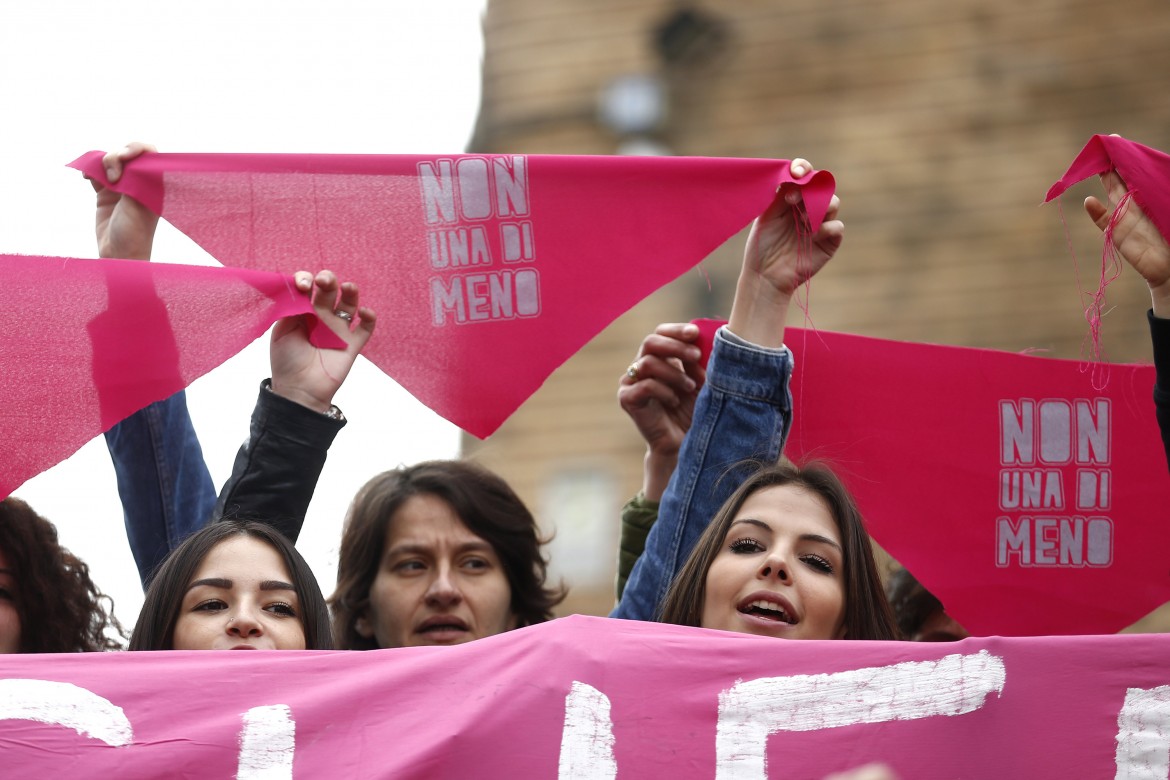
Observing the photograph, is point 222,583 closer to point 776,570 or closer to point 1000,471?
point 776,570

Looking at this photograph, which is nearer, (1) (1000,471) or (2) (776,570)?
(2) (776,570)

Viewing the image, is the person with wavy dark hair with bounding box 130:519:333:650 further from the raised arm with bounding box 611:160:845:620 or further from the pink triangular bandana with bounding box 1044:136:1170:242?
the pink triangular bandana with bounding box 1044:136:1170:242

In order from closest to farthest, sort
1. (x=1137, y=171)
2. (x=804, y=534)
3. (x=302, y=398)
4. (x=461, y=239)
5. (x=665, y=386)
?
1. (x=1137, y=171)
2. (x=804, y=534)
3. (x=302, y=398)
4. (x=461, y=239)
5. (x=665, y=386)

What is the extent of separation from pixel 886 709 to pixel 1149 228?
99cm

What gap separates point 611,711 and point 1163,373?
3.61 ft

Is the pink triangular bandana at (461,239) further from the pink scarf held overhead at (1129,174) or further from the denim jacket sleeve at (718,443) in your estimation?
the pink scarf held overhead at (1129,174)

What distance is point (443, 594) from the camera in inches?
152

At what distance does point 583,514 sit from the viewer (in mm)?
11234

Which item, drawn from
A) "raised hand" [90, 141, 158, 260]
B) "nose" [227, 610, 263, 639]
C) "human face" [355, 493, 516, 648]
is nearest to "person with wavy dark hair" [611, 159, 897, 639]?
"human face" [355, 493, 516, 648]

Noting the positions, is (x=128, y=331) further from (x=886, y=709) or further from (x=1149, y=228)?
(x=1149, y=228)

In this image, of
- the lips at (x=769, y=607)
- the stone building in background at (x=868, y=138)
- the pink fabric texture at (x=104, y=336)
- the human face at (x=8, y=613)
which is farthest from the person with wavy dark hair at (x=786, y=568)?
the stone building in background at (x=868, y=138)

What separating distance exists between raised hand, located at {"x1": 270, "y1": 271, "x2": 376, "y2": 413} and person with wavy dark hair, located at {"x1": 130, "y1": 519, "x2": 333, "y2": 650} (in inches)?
12.0

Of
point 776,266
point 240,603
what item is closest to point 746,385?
point 776,266

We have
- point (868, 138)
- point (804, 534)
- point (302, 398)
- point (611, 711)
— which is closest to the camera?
point (611, 711)
